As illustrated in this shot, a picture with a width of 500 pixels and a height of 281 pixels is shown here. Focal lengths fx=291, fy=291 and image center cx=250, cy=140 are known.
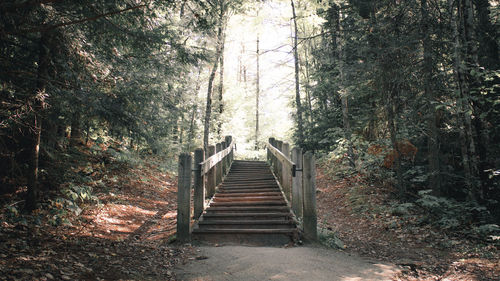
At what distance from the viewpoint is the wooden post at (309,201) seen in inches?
231

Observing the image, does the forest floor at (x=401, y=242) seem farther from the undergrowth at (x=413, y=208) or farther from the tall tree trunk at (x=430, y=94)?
the tall tree trunk at (x=430, y=94)

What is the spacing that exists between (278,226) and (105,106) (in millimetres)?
4209

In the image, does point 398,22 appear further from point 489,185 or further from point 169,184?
point 169,184

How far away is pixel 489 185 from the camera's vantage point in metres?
6.44

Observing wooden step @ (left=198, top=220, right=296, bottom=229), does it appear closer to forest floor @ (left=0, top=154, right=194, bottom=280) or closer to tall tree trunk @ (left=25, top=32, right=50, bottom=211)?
forest floor @ (left=0, top=154, right=194, bottom=280)

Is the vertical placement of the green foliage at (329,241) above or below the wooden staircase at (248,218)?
below

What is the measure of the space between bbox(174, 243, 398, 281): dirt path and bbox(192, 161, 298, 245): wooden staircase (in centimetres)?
48

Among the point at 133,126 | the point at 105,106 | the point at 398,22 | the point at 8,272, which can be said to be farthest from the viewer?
the point at 398,22

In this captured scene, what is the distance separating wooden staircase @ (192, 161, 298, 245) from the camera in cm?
586

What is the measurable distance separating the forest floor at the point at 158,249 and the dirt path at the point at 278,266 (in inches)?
0.8

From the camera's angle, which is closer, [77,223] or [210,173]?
[77,223]

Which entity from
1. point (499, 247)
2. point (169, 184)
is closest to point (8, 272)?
point (499, 247)

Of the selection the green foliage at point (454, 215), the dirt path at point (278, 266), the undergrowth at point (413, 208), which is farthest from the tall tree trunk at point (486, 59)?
the dirt path at point (278, 266)

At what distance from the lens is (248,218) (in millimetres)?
6793
